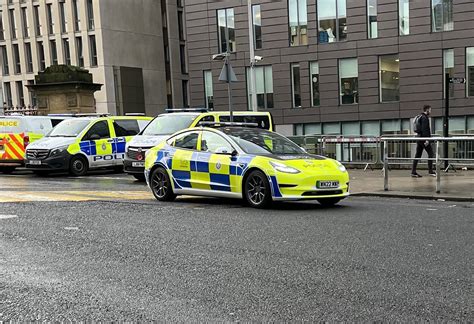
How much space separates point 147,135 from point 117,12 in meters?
40.5

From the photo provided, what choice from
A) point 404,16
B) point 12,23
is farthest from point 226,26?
point 12,23

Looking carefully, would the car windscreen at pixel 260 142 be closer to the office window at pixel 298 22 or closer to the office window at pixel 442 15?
the office window at pixel 442 15

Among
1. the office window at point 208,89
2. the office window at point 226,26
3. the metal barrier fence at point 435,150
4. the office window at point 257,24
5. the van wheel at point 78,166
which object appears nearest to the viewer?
the metal barrier fence at point 435,150

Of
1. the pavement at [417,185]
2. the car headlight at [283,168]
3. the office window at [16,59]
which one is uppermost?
the office window at [16,59]

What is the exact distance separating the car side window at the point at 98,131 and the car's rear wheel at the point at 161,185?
683 cm

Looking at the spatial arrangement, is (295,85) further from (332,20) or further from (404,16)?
(404,16)

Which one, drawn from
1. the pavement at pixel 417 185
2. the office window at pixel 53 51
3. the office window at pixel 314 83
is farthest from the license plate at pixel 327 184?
the office window at pixel 53 51

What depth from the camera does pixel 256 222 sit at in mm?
7750

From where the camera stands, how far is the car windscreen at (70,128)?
1678 centimetres

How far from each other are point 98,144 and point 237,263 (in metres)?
12.5

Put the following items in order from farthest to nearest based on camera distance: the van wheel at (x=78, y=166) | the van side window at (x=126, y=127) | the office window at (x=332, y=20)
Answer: the office window at (x=332, y=20), the van side window at (x=126, y=127), the van wheel at (x=78, y=166)

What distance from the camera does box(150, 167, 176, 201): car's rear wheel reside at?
410 inches

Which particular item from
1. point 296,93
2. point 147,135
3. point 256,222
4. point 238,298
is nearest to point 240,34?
point 296,93

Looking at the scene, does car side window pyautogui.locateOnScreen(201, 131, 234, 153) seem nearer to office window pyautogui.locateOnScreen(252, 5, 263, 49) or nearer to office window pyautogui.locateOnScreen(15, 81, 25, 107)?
office window pyautogui.locateOnScreen(252, 5, 263, 49)
